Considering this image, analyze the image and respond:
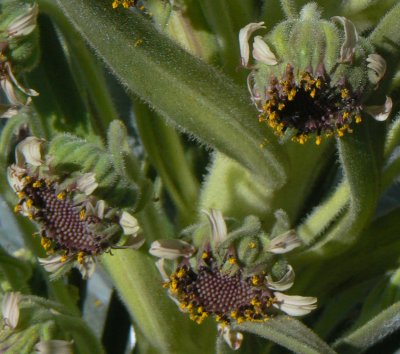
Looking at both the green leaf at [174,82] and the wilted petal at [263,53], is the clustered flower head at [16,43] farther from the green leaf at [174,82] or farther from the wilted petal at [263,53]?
the wilted petal at [263,53]

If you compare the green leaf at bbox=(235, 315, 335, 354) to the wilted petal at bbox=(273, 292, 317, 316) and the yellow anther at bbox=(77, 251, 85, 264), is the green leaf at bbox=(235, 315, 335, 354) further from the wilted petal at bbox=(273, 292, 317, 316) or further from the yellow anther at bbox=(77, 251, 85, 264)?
the yellow anther at bbox=(77, 251, 85, 264)

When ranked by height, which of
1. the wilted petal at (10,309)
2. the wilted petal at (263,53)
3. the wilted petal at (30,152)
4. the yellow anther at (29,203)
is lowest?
the wilted petal at (10,309)

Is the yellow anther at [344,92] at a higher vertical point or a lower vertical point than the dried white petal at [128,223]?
higher

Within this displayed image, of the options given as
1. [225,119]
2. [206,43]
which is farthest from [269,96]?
[206,43]

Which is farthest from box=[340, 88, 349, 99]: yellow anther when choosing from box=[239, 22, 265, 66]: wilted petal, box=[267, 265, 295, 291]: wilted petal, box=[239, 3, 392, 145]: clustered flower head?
box=[267, 265, 295, 291]: wilted petal

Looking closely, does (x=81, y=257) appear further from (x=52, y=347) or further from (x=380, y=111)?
(x=380, y=111)

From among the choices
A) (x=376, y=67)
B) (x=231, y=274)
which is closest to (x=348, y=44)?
(x=376, y=67)

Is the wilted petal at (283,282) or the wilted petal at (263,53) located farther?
the wilted petal at (283,282)

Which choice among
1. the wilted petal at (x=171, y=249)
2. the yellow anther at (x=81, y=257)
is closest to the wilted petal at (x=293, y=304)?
the wilted petal at (x=171, y=249)
